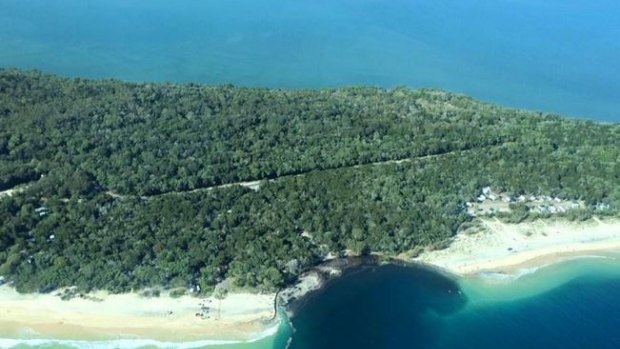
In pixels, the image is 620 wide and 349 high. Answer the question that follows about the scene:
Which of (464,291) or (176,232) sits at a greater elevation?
(176,232)

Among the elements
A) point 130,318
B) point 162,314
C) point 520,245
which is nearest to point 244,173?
point 162,314

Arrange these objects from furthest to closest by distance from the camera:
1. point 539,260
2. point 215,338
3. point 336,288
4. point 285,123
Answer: point 285,123 → point 539,260 → point 336,288 → point 215,338

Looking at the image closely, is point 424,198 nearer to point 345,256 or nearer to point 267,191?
point 345,256

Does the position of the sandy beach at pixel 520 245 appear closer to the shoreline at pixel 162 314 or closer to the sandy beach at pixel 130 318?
the shoreline at pixel 162 314

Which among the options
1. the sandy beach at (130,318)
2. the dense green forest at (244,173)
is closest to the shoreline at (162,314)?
the sandy beach at (130,318)

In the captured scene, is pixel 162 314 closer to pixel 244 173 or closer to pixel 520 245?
pixel 244 173

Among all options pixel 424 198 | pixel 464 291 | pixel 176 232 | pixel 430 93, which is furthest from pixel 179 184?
pixel 430 93
